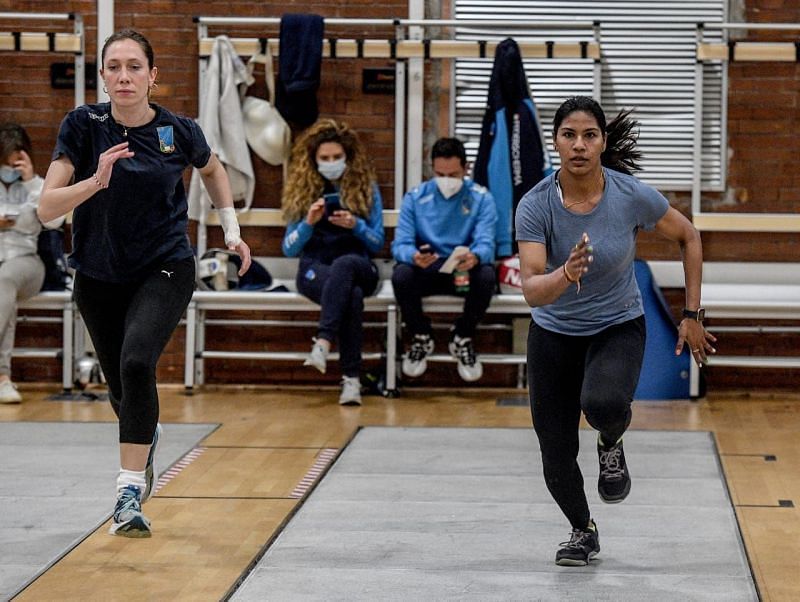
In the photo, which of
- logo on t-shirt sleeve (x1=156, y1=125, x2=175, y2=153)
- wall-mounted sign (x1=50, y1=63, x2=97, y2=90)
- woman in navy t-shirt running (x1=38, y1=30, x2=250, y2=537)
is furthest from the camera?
wall-mounted sign (x1=50, y1=63, x2=97, y2=90)

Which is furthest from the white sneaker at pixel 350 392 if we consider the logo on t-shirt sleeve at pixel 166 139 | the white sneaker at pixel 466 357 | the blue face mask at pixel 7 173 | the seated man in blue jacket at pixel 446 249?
the logo on t-shirt sleeve at pixel 166 139

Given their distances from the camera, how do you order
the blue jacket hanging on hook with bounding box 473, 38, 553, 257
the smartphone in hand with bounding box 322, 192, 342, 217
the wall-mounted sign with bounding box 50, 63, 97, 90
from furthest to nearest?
the wall-mounted sign with bounding box 50, 63, 97, 90 < the blue jacket hanging on hook with bounding box 473, 38, 553, 257 < the smartphone in hand with bounding box 322, 192, 342, 217

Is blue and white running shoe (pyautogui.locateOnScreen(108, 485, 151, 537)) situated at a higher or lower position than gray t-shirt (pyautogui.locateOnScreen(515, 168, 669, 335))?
lower

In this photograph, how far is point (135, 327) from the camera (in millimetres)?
4062

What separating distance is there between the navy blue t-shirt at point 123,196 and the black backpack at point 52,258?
11.4 ft

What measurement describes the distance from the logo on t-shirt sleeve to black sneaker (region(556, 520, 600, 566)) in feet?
5.63

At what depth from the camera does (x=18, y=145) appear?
734cm

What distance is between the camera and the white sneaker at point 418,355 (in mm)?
7340

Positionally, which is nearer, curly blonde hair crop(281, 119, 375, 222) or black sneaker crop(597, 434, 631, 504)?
black sneaker crop(597, 434, 631, 504)

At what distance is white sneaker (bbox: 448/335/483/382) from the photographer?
7.32 metres

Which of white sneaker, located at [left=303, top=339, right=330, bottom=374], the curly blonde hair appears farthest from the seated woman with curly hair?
white sneaker, located at [left=303, top=339, right=330, bottom=374]

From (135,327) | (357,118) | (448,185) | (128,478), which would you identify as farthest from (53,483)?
(357,118)

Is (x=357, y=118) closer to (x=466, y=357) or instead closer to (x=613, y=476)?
(x=466, y=357)

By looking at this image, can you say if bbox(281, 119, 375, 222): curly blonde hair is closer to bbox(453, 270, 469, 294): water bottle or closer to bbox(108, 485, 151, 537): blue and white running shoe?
bbox(453, 270, 469, 294): water bottle
